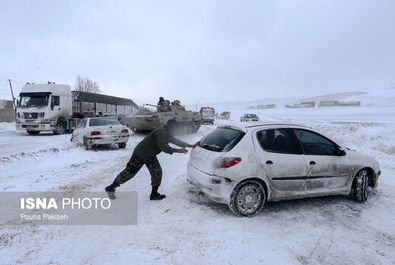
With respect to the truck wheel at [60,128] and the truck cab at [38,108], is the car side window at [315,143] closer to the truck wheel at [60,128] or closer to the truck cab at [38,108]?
the truck cab at [38,108]

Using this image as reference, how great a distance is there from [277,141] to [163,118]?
1088 cm

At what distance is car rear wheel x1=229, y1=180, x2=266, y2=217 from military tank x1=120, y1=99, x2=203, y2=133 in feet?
32.2

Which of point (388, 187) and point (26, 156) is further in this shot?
point (26, 156)

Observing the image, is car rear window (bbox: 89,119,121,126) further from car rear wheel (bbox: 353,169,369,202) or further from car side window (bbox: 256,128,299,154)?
car rear wheel (bbox: 353,169,369,202)

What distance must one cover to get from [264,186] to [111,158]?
6372 mm

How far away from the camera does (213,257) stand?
9.36 ft

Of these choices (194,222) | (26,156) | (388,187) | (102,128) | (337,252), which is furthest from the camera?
(102,128)

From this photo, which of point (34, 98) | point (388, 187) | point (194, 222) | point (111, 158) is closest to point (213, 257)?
point (194, 222)

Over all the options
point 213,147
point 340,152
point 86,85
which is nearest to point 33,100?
point 213,147

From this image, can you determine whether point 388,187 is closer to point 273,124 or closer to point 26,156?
point 273,124

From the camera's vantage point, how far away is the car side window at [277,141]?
416cm

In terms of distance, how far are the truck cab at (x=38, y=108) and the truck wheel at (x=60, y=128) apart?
0.09m

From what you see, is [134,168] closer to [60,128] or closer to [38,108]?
[38,108]

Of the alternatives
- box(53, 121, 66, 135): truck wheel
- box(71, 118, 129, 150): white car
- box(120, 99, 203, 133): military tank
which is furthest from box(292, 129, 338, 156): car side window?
box(53, 121, 66, 135): truck wheel
